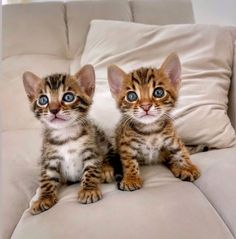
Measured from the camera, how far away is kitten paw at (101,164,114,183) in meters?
1.02

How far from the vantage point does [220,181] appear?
37.7 inches

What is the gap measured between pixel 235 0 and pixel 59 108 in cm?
133

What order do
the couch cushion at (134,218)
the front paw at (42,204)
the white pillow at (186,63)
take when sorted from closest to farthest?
1. the couch cushion at (134,218)
2. the front paw at (42,204)
3. the white pillow at (186,63)

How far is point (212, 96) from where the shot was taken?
1.27 m

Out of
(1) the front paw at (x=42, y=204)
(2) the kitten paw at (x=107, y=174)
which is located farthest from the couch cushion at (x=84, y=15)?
(1) the front paw at (x=42, y=204)

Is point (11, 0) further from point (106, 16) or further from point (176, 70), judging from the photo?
point (176, 70)

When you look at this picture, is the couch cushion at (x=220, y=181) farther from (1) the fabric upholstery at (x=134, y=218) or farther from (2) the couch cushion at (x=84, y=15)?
(2) the couch cushion at (x=84, y=15)

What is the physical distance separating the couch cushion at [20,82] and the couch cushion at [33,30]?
34 mm

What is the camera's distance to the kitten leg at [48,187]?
2.92 ft

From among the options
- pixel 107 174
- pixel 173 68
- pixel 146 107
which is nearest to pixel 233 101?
pixel 173 68

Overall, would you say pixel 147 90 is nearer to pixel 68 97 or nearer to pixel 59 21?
pixel 68 97

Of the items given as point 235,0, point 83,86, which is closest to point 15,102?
point 83,86

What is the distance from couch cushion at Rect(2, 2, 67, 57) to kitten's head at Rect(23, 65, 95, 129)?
0.53m

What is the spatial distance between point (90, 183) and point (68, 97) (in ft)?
0.77
